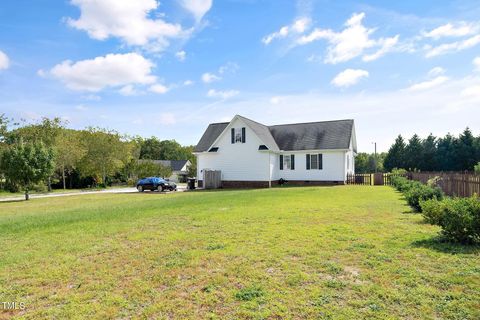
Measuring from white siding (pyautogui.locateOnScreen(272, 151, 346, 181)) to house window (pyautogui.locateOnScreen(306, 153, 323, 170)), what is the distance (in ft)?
0.90

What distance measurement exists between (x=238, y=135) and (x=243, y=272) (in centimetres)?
2459

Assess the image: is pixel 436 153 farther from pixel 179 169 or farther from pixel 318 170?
pixel 179 169

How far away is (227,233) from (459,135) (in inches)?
2188

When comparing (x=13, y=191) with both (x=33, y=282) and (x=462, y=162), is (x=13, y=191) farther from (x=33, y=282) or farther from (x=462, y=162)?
(x=462, y=162)

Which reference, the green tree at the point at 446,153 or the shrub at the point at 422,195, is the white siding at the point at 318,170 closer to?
the shrub at the point at 422,195

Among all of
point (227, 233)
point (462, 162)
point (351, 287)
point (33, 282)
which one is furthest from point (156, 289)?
point (462, 162)

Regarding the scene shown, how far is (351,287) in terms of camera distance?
420 centimetres

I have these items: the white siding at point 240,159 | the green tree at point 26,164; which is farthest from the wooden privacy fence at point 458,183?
the green tree at point 26,164

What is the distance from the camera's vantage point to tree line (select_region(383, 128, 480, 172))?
155 feet

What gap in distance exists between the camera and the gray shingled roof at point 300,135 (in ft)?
94.8

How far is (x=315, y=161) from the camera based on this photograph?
29.2 meters

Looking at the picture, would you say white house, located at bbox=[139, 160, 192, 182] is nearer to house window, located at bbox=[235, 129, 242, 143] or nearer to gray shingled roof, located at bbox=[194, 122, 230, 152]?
gray shingled roof, located at bbox=[194, 122, 230, 152]

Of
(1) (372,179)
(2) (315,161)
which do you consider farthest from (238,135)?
(1) (372,179)

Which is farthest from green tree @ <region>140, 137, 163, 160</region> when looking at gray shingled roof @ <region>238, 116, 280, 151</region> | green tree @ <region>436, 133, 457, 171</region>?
green tree @ <region>436, 133, 457, 171</region>
